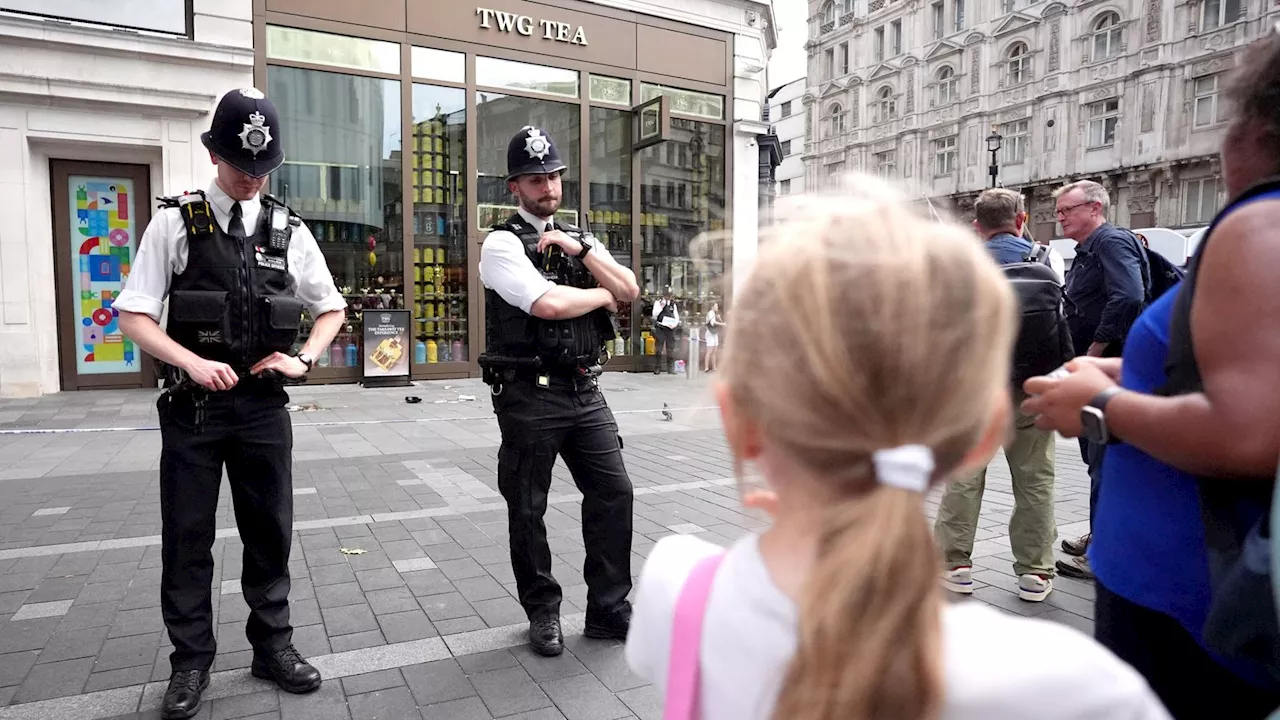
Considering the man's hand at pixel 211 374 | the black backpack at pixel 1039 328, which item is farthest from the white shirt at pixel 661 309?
the man's hand at pixel 211 374

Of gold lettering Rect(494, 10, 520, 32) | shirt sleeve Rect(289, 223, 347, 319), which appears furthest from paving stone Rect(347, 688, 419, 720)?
gold lettering Rect(494, 10, 520, 32)

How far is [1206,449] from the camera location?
132 centimetres

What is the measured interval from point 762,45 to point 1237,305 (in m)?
18.3

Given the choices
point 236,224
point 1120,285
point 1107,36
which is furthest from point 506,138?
point 1107,36

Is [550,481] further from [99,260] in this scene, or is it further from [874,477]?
[99,260]

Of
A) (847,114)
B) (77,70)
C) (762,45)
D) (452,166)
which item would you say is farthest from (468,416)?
(847,114)

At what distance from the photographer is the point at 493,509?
5.67m

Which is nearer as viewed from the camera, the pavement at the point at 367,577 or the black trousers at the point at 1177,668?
the black trousers at the point at 1177,668

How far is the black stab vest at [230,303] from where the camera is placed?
2.88 meters

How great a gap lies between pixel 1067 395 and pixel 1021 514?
2.75 m

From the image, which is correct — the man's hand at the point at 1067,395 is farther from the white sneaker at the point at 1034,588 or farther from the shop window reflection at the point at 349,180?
the shop window reflection at the point at 349,180

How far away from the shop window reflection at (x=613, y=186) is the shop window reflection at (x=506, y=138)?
42cm

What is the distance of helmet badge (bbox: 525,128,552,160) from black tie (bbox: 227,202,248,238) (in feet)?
3.86

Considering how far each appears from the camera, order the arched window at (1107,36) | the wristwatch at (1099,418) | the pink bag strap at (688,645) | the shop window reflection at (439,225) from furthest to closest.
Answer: the arched window at (1107,36) < the shop window reflection at (439,225) < the wristwatch at (1099,418) < the pink bag strap at (688,645)
